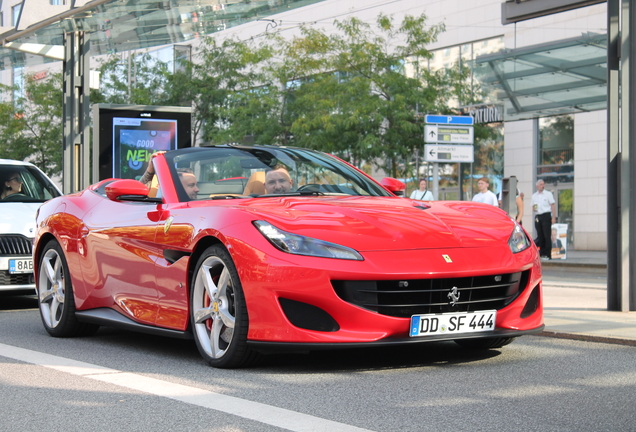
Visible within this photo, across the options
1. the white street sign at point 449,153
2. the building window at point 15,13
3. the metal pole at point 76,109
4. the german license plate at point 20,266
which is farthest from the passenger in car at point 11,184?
the white street sign at point 449,153

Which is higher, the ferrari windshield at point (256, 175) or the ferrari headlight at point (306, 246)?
the ferrari windshield at point (256, 175)

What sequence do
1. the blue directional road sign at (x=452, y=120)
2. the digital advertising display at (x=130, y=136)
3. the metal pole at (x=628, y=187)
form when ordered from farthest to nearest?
the blue directional road sign at (x=452, y=120) < the digital advertising display at (x=130, y=136) < the metal pole at (x=628, y=187)

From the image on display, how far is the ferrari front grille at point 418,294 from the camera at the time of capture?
197 inches

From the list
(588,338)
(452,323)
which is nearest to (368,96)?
(588,338)

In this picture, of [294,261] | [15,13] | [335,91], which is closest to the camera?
[294,261]

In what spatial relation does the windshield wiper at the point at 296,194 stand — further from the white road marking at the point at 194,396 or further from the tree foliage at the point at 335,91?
the tree foliage at the point at 335,91

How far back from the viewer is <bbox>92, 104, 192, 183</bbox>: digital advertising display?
15.0 meters

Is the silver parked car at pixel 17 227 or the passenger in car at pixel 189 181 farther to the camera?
the silver parked car at pixel 17 227

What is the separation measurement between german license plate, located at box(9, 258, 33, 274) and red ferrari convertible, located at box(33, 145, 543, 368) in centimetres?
265

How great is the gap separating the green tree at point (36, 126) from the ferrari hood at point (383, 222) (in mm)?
36784

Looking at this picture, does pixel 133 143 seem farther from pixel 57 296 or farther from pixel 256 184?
pixel 256 184

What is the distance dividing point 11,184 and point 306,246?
257 inches

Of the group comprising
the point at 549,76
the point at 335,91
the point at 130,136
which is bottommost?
the point at 130,136

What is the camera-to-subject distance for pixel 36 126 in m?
42.6
